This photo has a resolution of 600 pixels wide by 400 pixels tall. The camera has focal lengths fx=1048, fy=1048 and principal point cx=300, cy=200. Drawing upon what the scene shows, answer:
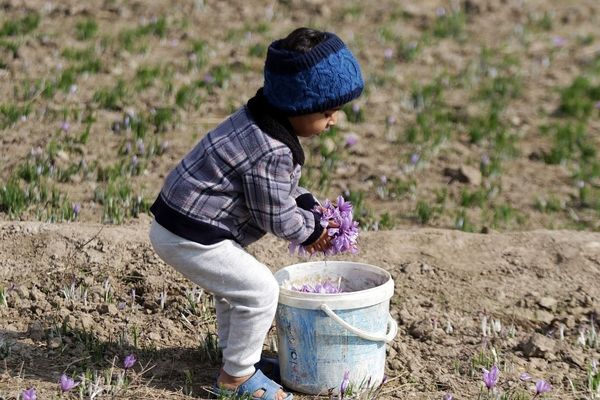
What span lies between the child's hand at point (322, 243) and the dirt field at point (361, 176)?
0.68 metres

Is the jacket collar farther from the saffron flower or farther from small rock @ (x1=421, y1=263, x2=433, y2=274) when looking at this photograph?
small rock @ (x1=421, y1=263, x2=433, y2=274)

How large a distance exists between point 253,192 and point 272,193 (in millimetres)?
68

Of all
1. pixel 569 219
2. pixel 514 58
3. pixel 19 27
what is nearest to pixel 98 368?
pixel 569 219

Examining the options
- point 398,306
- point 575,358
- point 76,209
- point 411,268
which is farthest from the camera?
point 76,209

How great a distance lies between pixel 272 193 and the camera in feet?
11.8

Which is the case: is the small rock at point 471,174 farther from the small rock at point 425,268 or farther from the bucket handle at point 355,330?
the bucket handle at point 355,330

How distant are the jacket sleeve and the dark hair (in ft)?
1.17

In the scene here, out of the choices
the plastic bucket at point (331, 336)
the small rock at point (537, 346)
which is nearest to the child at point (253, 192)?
the plastic bucket at point (331, 336)

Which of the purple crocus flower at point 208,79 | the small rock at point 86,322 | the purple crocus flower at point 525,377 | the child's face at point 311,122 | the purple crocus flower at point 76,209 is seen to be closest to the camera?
the child's face at point 311,122

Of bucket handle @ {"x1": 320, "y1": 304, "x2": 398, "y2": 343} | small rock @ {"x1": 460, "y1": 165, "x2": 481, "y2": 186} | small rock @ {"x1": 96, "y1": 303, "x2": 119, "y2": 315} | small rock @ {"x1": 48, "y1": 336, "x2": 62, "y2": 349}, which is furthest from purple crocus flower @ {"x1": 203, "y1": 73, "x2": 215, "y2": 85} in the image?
bucket handle @ {"x1": 320, "y1": 304, "x2": 398, "y2": 343}

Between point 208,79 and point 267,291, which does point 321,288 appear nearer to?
point 267,291

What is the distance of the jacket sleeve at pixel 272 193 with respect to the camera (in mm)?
3598

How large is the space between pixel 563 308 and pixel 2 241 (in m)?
2.64

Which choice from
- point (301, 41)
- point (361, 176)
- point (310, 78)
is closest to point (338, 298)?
point (310, 78)
